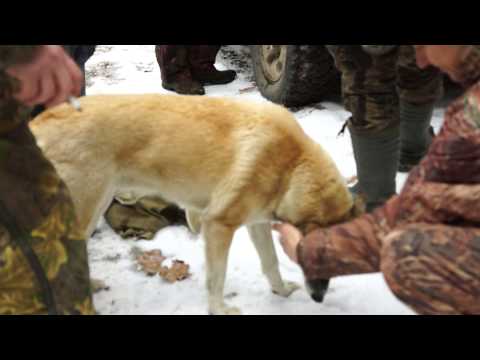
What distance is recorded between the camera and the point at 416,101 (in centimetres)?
306

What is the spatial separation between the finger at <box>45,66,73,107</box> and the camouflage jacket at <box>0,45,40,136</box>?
57 millimetres

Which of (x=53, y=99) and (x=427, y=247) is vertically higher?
(x=53, y=99)

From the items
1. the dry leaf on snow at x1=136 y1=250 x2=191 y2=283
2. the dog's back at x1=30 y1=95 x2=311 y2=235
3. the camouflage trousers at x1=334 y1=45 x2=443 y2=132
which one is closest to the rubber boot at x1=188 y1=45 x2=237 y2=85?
the camouflage trousers at x1=334 y1=45 x2=443 y2=132

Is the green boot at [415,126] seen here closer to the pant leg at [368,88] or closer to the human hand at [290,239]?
the pant leg at [368,88]

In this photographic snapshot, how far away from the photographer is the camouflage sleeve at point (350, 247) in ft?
4.58

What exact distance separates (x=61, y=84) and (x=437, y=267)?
32.9 inches

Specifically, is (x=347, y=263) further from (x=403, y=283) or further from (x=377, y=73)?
(x=377, y=73)

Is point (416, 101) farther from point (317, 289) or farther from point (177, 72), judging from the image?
point (177, 72)

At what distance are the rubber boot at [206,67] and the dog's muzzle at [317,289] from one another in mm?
2700

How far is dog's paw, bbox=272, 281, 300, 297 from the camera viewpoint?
2265 millimetres

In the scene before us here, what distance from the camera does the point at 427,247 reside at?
4.00 ft

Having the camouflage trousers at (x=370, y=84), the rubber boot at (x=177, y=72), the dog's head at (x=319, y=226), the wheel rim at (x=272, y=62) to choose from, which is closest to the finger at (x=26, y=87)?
the dog's head at (x=319, y=226)
